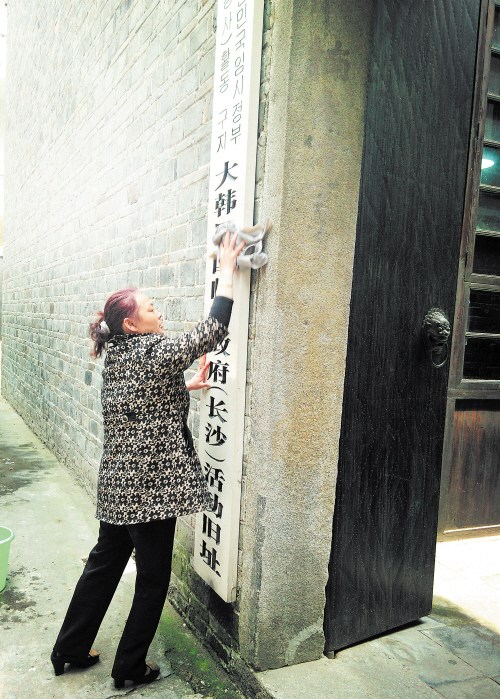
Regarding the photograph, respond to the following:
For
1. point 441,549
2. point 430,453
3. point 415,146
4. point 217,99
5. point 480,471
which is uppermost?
point 217,99

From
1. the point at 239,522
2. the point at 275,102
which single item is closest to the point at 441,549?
the point at 239,522

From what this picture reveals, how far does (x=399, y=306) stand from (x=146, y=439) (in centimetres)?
139

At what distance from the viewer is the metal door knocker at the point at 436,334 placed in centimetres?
292

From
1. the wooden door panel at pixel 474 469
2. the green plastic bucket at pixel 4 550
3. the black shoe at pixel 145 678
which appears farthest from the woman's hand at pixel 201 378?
the wooden door panel at pixel 474 469

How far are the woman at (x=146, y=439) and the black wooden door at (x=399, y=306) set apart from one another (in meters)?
0.73

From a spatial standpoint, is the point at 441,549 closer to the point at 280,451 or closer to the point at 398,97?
the point at 280,451

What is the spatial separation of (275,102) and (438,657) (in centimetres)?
268

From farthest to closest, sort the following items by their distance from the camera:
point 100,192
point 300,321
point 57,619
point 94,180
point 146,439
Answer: point 94,180, point 100,192, point 57,619, point 300,321, point 146,439

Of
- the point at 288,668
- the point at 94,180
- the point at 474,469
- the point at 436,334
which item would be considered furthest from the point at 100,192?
the point at 288,668

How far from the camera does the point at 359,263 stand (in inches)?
107

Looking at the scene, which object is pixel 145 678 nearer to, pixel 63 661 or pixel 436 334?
pixel 63 661

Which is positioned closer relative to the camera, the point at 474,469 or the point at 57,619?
the point at 57,619

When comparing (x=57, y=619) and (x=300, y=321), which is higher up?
(x=300, y=321)

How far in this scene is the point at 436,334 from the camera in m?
2.92
